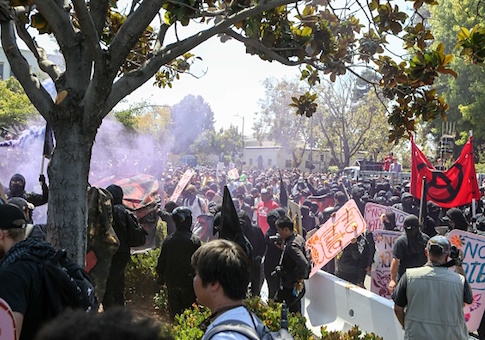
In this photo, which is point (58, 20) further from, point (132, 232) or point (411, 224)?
point (411, 224)

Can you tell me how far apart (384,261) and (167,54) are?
187 inches

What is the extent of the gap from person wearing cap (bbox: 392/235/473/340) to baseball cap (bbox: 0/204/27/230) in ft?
10.3

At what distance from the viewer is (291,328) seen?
15.5 feet

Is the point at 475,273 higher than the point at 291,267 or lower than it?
lower

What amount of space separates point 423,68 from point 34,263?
3.17 meters

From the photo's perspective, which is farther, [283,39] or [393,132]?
[393,132]

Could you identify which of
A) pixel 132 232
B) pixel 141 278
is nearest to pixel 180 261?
pixel 132 232

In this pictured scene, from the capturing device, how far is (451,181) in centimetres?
977

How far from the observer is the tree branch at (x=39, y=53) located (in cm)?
421

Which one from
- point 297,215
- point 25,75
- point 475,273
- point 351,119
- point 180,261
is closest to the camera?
point 25,75

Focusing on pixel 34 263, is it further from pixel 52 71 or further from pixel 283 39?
pixel 283 39

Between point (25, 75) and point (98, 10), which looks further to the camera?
point (98, 10)

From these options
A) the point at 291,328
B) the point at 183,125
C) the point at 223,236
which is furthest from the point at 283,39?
the point at 183,125

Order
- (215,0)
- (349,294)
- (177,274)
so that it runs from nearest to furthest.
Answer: (215,0) < (177,274) < (349,294)
